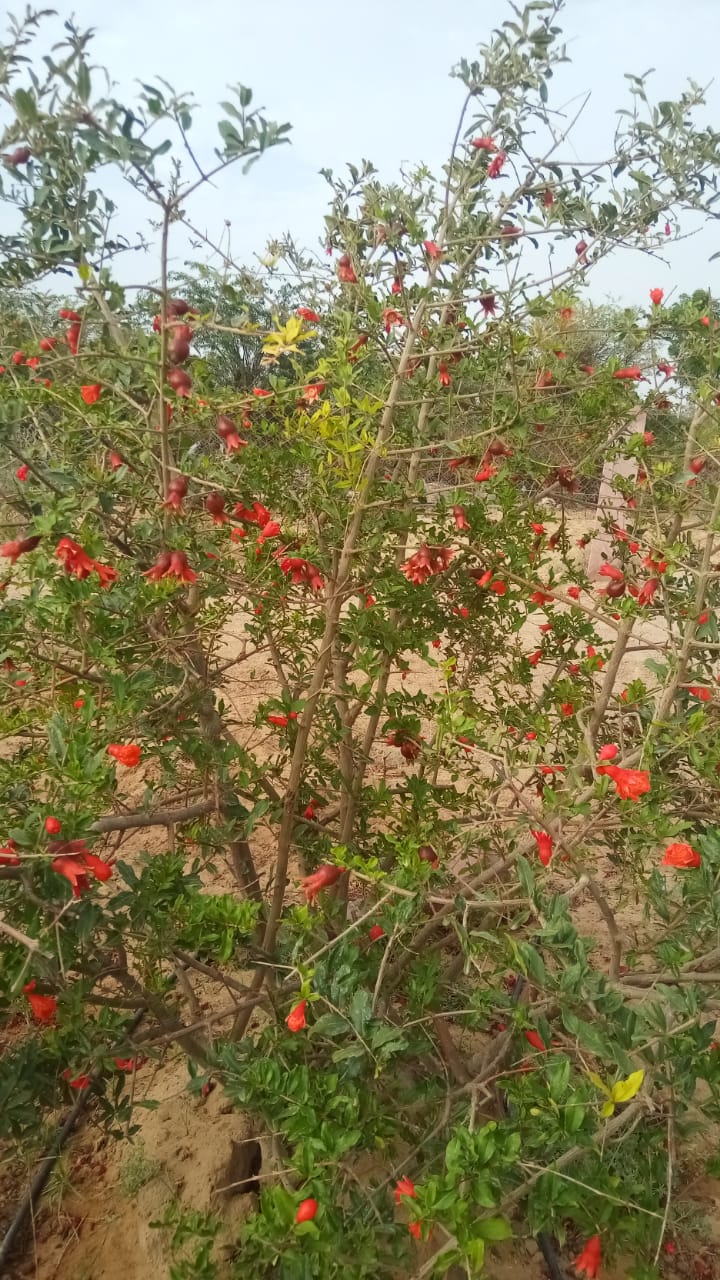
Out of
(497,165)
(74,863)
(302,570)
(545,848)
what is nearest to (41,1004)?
(74,863)

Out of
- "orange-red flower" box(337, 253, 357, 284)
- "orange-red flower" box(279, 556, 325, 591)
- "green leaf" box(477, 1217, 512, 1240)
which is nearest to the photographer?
"green leaf" box(477, 1217, 512, 1240)

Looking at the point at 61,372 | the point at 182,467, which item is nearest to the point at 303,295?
the point at 61,372

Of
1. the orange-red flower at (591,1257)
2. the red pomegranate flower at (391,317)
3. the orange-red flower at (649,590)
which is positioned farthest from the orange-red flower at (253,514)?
the orange-red flower at (591,1257)

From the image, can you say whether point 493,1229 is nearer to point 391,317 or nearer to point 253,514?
point 253,514

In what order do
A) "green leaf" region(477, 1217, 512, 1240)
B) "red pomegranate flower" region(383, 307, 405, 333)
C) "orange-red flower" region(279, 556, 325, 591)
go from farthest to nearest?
"red pomegranate flower" region(383, 307, 405, 333)
"orange-red flower" region(279, 556, 325, 591)
"green leaf" region(477, 1217, 512, 1240)

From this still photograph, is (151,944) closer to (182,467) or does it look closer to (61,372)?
(182,467)

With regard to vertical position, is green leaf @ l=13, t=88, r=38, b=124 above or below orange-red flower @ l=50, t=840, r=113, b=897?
above

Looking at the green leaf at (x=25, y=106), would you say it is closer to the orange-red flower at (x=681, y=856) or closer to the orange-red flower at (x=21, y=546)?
the orange-red flower at (x=21, y=546)

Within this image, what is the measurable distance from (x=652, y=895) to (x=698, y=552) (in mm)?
866

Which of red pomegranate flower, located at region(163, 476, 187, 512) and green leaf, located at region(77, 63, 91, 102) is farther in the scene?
red pomegranate flower, located at region(163, 476, 187, 512)

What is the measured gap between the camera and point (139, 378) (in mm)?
1266

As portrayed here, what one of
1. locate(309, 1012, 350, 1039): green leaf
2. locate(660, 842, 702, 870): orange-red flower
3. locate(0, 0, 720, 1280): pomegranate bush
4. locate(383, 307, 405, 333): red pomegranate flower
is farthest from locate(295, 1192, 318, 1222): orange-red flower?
locate(383, 307, 405, 333): red pomegranate flower

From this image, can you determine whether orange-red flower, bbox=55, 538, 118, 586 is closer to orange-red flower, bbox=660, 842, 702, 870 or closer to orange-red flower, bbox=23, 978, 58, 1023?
orange-red flower, bbox=23, 978, 58, 1023

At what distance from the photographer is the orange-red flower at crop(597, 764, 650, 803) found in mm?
1088
